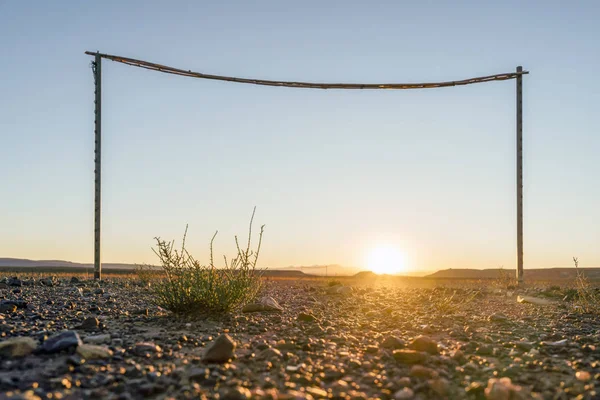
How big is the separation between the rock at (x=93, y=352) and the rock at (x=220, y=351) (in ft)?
2.36

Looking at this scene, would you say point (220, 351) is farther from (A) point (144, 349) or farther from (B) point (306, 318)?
(B) point (306, 318)

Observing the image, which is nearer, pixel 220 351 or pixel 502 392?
pixel 502 392

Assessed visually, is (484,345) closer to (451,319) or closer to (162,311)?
(451,319)

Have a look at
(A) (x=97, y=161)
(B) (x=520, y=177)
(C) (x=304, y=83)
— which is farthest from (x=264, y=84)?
(B) (x=520, y=177)

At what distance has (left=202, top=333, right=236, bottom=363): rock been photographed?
4.02m

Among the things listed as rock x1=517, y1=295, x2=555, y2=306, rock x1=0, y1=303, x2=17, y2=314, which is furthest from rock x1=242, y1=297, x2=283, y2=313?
rock x1=517, y1=295, x2=555, y2=306

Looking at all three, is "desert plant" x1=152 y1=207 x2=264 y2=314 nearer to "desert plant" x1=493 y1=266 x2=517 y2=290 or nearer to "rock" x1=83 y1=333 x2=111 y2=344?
"rock" x1=83 y1=333 x2=111 y2=344

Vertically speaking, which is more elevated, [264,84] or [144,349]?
[264,84]

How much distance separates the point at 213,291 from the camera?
666cm

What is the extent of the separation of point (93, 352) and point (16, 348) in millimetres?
595

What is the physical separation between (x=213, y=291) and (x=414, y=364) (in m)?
3.14

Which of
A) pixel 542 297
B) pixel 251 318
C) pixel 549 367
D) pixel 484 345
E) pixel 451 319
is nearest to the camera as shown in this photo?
pixel 549 367

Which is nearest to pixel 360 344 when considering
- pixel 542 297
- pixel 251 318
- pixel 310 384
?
pixel 310 384

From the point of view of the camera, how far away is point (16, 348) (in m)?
4.11
